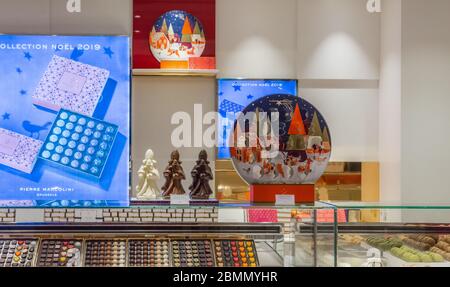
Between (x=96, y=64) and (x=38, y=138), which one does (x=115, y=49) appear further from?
(x=38, y=138)

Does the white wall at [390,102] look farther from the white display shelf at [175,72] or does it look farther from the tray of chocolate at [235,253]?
the tray of chocolate at [235,253]

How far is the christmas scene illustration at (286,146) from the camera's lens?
69.1 inches

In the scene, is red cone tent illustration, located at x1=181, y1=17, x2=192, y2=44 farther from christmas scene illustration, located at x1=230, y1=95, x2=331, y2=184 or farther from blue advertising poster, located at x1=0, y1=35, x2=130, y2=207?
christmas scene illustration, located at x1=230, y1=95, x2=331, y2=184

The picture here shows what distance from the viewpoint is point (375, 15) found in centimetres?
517

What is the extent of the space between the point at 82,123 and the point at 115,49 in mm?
712

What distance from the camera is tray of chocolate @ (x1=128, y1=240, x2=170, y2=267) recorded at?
1758 mm

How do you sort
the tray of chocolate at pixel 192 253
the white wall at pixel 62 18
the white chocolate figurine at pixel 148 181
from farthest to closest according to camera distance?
the white wall at pixel 62 18, the white chocolate figurine at pixel 148 181, the tray of chocolate at pixel 192 253

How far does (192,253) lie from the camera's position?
1795 millimetres

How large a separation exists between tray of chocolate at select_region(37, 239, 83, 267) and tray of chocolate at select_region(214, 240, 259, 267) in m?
0.44

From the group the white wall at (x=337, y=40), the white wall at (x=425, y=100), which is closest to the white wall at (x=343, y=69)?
the white wall at (x=337, y=40)

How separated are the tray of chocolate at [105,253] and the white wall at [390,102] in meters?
3.49

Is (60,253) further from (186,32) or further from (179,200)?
(186,32)

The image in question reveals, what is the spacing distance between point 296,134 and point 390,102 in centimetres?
348
